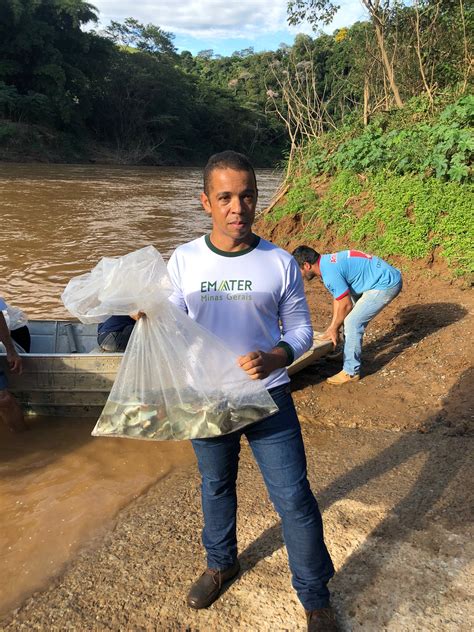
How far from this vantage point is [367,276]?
4.54 m

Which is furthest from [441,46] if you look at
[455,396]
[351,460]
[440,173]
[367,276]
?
[351,460]

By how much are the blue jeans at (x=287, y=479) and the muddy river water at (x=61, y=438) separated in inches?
49.5

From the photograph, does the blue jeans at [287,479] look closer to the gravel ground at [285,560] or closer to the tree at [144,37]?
the gravel ground at [285,560]

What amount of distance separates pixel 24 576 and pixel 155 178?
24.8 metres

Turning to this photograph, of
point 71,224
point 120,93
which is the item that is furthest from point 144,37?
point 71,224

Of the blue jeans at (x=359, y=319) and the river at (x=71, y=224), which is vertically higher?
the blue jeans at (x=359, y=319)

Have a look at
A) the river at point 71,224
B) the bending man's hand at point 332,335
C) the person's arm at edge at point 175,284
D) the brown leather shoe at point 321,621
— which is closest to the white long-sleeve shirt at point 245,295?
the person's arm at edge at point 175,284

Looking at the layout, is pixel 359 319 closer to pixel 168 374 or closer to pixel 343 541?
pixel 343 541

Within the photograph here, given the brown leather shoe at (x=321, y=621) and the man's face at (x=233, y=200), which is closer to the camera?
the man's face at (x=233, y=200)

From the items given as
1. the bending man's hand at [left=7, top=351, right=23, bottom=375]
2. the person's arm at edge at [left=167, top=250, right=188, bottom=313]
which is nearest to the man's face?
the person's arm at edge at [left=167, top=250, right=188, bottom=313]

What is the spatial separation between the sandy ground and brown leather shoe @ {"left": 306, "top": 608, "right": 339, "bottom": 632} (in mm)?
121

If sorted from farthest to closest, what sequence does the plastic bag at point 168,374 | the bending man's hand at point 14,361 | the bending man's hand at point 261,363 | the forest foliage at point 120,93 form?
the forest foliage at point 120,93, the bending man's hand at point 14,361, the plastic bag at point 168,374, the bending man's hand at point 261,363

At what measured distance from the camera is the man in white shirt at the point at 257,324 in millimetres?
1744

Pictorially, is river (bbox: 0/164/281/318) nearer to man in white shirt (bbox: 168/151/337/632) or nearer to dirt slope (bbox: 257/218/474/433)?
dirt slope (bbox: 257/218/474/433)
